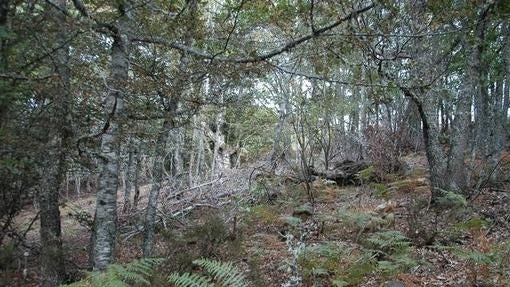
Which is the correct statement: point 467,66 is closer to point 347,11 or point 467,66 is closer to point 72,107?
point 347,11

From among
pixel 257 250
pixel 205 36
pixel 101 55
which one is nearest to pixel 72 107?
pixel 101 55

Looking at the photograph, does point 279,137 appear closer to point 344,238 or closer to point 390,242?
point 344,238

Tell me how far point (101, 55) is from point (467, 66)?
6255mm

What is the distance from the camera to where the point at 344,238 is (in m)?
Answer: 7.04

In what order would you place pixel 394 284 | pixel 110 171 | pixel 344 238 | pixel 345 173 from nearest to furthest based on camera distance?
pixel 394 284
pixel 110 171
pixel 344 238
pixel 345 173

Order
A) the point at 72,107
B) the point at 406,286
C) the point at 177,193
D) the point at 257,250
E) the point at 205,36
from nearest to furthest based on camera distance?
the point at 406,286, the point at 72,107, the point at 205,36, the point at 257,250, the point at 177,193

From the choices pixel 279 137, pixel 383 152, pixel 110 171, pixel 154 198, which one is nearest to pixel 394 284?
pixel 110 171

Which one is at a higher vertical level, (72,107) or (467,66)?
(467,66)

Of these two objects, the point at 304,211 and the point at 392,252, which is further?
the point at 304,211

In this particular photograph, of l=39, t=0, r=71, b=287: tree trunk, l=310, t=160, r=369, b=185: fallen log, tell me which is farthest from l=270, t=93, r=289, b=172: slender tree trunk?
l=39, t=0, r=71, b=287: tree trunk

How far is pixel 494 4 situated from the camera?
6.11 m

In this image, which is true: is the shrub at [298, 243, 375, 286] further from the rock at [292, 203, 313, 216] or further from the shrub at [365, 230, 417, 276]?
the rock at [292, 203, 313, 216]

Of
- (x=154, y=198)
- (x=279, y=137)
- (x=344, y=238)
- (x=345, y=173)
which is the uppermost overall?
(x=279, y=137)

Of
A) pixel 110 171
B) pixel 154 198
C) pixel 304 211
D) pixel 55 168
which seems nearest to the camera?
pixel 110 171
